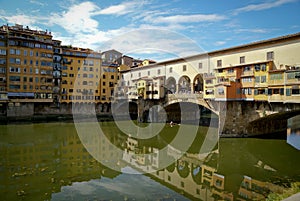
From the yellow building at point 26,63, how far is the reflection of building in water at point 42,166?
1583cm

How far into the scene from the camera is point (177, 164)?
1677 cm

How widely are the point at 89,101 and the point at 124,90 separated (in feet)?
23.5

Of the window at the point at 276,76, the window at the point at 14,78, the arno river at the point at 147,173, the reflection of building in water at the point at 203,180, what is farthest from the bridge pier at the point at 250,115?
the window at the point at 14,78

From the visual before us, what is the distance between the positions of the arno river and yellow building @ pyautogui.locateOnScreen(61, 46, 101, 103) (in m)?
21.1

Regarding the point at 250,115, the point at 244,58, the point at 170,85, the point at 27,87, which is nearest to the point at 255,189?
the point at 250,115

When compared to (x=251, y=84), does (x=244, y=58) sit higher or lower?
higher

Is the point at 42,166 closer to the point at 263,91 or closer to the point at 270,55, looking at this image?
the point at 263,91

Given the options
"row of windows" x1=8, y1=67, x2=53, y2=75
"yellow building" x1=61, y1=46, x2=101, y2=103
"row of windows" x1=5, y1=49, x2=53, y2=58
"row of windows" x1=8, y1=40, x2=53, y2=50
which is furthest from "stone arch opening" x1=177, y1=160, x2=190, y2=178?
"row of windows" x1=8, y1=40, x2=53, y2=50

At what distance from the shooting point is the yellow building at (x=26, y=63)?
121 feet

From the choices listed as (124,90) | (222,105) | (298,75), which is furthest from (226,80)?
(124,90)

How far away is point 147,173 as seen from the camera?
14.5 meters

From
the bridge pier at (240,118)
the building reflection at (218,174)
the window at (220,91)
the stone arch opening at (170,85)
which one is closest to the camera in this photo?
the building reflection at (218,174)

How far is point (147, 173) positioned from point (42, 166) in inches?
267

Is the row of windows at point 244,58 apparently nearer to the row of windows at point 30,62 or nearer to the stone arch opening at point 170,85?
the stone arch opening at point 170,85
